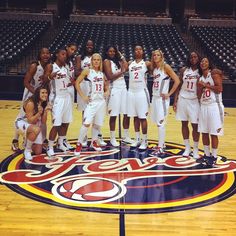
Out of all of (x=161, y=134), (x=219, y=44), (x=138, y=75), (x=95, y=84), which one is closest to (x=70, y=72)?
(x=95, y=84)

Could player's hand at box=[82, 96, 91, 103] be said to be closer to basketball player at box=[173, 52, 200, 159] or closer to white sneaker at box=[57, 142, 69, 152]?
white sneaker at box=[57, 142, 69, 152]

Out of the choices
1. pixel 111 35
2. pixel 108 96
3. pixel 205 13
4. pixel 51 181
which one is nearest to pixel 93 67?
pixel 108 96

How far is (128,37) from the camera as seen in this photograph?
→ 44.8 ft

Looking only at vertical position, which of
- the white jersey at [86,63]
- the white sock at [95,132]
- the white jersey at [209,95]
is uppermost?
the white jersey at [86,63]

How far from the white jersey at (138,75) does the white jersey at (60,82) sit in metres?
0.94

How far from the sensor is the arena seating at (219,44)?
11266mm

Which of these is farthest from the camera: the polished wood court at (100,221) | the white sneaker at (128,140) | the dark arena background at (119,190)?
the white sneaker at (128,140)

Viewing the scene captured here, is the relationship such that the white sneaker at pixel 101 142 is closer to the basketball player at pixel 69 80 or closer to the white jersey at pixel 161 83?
the basketball player at pixel 69 80

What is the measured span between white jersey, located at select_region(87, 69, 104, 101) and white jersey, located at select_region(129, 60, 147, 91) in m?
0.47

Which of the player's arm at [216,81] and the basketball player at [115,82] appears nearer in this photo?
the player's arm at [216,81]

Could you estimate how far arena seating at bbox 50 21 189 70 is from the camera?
39.5ft

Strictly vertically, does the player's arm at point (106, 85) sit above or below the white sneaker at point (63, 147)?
above

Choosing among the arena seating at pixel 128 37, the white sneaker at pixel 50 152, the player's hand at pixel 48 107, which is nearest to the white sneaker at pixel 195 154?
the white sneaker at pixel 50 152

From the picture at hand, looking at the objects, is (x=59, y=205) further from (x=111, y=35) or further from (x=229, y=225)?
(x=111, y=35)
